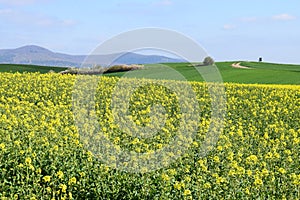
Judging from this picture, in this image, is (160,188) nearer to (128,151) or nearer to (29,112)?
(128,151)

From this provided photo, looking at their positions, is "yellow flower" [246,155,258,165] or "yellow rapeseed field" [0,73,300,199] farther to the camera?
"yellow flower" [246,155,258,165]

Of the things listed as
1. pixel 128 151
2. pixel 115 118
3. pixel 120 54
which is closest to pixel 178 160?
pixel 128 151

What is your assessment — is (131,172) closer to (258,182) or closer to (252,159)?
(258,182)

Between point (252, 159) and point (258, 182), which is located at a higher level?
point (252, 159)

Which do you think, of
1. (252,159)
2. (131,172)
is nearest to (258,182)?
(252,159)

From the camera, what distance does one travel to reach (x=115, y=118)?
12281mm

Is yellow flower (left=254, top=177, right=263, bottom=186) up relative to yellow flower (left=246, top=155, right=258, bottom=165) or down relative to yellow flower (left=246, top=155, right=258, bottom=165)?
down

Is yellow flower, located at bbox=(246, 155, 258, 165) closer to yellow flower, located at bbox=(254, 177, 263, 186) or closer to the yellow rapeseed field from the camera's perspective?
the yellow rapeseed field

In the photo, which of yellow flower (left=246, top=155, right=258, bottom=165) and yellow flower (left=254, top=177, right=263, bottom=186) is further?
yellow flower (left=246, top=155, right=258, bottom=165)

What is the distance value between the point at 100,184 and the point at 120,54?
6260 millimetres

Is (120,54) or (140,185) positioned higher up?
(120,54)

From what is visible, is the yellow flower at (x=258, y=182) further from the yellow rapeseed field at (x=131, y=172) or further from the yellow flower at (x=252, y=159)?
the yellow flower at (x=252, y=159)

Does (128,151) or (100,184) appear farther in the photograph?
(128,151)

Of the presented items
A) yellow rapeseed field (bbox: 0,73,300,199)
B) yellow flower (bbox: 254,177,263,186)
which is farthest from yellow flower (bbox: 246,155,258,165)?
yellow flower (bbox: 254,177,263,186)
